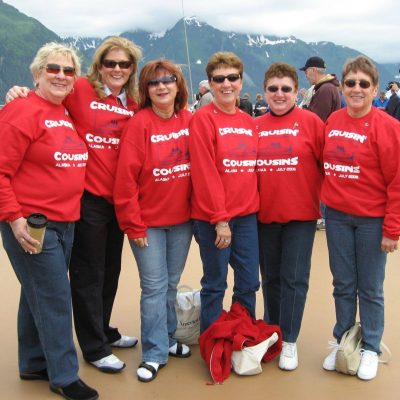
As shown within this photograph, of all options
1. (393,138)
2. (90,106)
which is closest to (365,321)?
(393,138)

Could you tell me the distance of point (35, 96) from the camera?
106 inches

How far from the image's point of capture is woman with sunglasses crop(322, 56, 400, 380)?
9.30ft

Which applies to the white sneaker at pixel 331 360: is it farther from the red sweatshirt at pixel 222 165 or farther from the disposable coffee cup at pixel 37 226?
the disposable coffee cup at pixel 37 226

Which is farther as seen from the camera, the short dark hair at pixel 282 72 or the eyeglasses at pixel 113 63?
the short dark hair at pixel 282 72

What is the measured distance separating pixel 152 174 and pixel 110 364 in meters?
1.25

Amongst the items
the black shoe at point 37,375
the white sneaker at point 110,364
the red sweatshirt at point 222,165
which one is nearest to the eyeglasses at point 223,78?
the red sweatshirt at point 222,165

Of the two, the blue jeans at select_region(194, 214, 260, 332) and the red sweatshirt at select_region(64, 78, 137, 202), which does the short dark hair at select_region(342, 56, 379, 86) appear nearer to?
the blue jeans at select_region(194, 214, 260, 332)

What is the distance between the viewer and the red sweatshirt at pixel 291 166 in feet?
10.2

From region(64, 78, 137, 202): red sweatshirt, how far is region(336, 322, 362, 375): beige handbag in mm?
1727

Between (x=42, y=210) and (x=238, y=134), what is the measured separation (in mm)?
1263

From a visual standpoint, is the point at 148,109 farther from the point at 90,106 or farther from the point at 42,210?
the point at 42,210

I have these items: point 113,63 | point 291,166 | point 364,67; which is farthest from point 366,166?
point 113,63

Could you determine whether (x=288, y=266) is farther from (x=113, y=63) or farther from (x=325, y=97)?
(x=325, y=97)

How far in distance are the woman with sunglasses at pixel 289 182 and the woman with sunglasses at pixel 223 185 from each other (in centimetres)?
10
